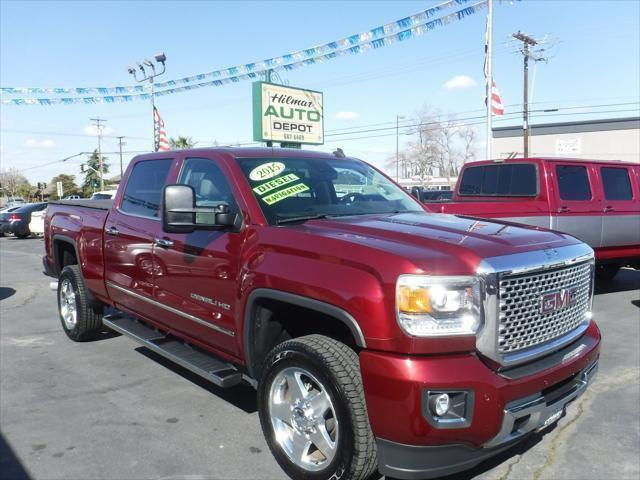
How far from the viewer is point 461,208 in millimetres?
7152

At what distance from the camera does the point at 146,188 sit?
4.68 m

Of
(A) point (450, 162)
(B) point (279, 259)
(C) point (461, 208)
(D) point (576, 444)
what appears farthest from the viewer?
(A) point (450, 162)

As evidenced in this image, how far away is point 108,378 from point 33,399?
2.06 ft

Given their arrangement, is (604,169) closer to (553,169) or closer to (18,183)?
(553,169)

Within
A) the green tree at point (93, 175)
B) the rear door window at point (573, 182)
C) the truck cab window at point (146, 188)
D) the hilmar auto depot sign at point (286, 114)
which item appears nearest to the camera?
the truck cab window at point (146, 188)

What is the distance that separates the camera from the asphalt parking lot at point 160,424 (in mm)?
3168

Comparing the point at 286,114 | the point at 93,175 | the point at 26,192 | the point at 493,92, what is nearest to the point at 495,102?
the point at 493,92

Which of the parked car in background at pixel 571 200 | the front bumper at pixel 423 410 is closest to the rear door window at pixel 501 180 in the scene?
the parked car in background at pixel 571 200

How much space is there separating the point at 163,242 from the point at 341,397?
2075mm

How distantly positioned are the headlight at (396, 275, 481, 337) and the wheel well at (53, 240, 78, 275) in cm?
475

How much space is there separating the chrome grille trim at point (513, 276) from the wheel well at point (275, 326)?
33.9 inches

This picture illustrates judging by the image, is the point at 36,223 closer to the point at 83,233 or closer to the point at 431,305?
the point at 83,233

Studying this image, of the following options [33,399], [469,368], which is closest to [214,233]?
[469,368]

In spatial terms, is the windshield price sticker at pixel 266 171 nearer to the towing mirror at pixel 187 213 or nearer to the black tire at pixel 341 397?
the towing mirror at pixel 187 213
